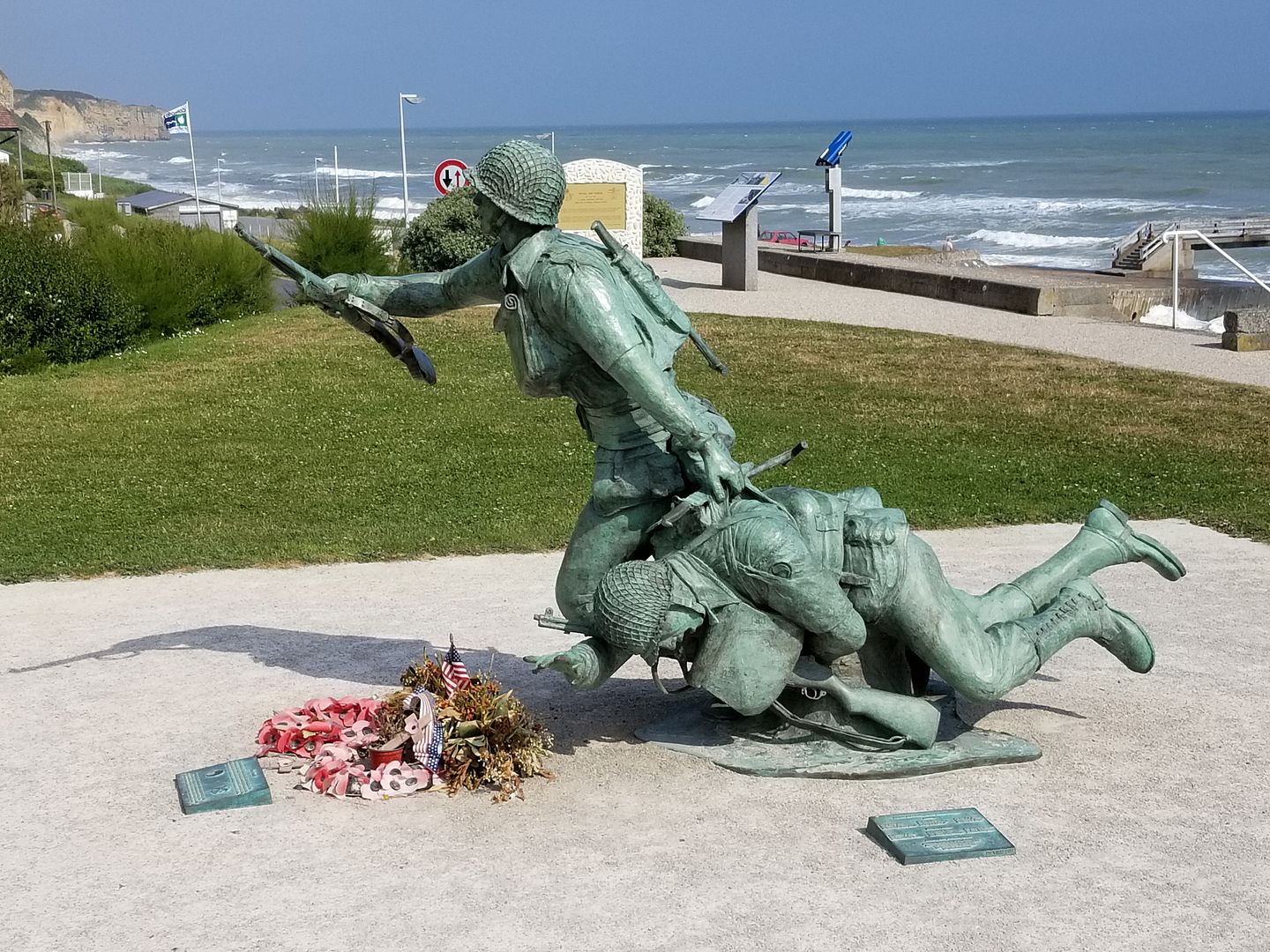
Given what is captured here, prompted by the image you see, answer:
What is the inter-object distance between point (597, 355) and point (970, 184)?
74.6 m

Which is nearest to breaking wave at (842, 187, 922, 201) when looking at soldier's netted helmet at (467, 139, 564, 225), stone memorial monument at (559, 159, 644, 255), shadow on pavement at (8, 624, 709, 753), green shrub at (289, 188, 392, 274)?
stone memorial monument at (559, 159, 644, 255)

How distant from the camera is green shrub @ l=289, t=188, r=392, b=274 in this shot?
20016 millimetres

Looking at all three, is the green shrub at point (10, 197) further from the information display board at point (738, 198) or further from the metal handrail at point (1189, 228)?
the metal handrail at point (1189, 228)

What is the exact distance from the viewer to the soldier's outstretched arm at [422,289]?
17.1 feet

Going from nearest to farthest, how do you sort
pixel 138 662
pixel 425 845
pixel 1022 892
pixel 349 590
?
pixel 1022 892, pixel 425 845, pixel 138 662, pixel 349 590

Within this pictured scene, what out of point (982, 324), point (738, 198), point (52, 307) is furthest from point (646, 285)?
point (738, 198)

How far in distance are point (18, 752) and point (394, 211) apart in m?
46.7

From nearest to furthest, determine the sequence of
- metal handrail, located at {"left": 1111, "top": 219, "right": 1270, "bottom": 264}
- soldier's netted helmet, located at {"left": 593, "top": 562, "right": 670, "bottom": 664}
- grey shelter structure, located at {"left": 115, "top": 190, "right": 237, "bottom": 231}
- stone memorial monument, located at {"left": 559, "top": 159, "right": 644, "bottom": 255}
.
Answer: soldier's netted helmet, located at {"left": 593, "top": 562, "right": 670, "bottom": 664} → stone memorial monument, located at {"left": 559, "top": 159, "right": 644, "bottom": 255} → grey shelter structure, located at {"left": 115, "top": 190, "right": 237, "bottom": 231} → metal handrail, located at {"left": 1111, "top": 219, "right": 1270, "bottom": 264}

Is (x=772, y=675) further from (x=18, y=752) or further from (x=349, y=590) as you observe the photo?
(x=349, y=590)

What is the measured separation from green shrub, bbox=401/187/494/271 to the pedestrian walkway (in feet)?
10.5

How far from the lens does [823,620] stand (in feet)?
15.6

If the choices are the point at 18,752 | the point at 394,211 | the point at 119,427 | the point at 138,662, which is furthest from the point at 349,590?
the point at 394,211

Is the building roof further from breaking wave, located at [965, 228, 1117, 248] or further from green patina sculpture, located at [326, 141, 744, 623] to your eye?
green patina sculpture, located at [326, 141, 744, 623]

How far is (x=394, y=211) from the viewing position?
5047 centimetres
